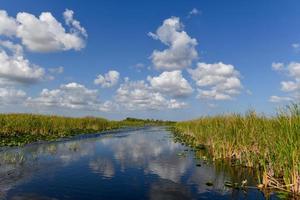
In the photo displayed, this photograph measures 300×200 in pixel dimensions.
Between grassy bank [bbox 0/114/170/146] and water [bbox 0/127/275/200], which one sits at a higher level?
grassy bank [bbox 0/114/170/146]

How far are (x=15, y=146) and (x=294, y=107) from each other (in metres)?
20.9

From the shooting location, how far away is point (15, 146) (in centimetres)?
2411

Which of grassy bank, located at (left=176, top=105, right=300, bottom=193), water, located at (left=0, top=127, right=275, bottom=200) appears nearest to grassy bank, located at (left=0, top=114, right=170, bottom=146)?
water, located at (left=0, top=127, right=275, bottom=200)

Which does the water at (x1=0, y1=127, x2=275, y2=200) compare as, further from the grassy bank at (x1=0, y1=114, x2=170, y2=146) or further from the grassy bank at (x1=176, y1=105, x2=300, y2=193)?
the grassy bank at (x1=0, y1=114, x2=170, y2=146)

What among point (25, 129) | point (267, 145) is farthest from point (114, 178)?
point (25, 129)

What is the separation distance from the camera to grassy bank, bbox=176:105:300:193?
1089 centimetres

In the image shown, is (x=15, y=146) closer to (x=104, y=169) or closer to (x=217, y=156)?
(x=104, y=169)

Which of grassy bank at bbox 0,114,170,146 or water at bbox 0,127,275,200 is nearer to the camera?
water at bbox 0,127,275,200

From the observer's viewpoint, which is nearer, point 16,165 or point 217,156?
point 16,165

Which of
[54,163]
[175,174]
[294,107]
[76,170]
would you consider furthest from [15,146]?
[294,107]

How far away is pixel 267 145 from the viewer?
1378cm

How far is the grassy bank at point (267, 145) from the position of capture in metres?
10.9

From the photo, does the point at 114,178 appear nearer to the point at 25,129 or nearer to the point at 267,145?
the point at 267,145

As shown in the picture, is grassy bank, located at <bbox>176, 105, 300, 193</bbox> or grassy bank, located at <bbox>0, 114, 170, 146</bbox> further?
grassy bank, located at <bbox>0, 114, 170, 146</bbox>
